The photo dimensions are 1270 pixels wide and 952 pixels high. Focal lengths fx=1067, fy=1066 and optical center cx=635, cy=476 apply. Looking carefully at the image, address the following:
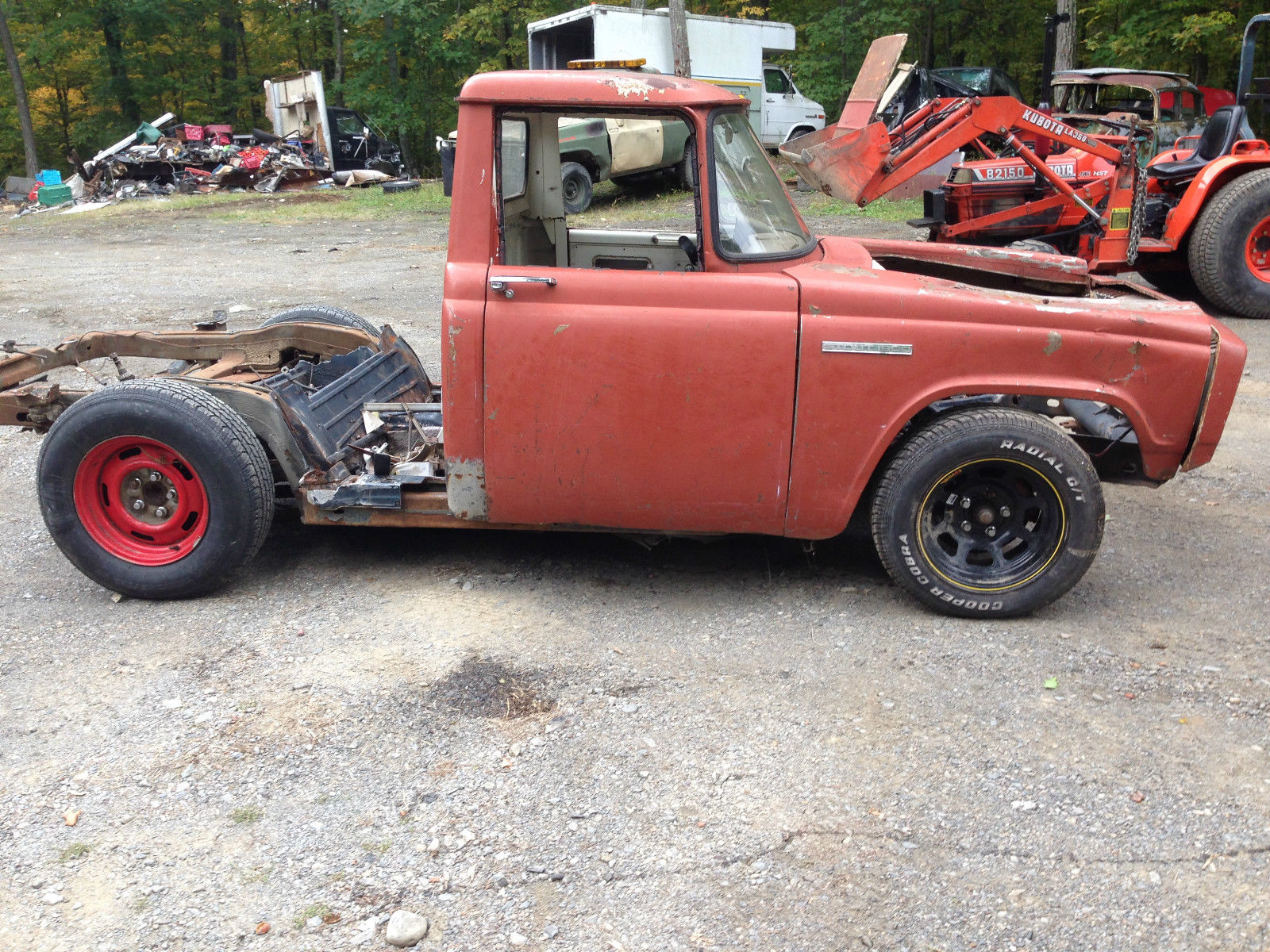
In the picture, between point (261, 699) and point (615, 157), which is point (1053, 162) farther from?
point (261, 699)

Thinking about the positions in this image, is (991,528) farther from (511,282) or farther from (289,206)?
(289,206)

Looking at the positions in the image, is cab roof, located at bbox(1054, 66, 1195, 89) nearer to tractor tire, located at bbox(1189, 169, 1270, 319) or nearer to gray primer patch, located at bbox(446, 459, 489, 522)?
tractor tire, located at bbox(1189, 169, 1270, 319)

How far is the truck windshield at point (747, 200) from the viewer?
413 cm

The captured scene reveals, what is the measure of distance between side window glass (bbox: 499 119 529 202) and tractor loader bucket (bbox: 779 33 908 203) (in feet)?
19.4

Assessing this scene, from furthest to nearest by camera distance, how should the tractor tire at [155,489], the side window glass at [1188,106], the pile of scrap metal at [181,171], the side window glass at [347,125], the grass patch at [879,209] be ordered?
the side window glass at [347,125]
the pile of scrap metal at [181,171]
the grass patch at [879,209]
the side window glass at [1188,106]
the tractor tire at [155,489]

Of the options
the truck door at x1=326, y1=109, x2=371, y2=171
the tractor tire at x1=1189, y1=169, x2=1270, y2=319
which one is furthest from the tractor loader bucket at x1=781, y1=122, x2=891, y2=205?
the truck door at x1=326, y1=109, x2=371, y2=171

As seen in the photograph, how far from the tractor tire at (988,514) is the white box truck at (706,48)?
1589 centimetres

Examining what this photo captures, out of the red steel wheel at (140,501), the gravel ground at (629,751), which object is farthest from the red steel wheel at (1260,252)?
the red steel wheel at (140,501)

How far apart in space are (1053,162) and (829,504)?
784 cm

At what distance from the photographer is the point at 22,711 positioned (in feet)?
12.2

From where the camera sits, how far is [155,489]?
4492 mm

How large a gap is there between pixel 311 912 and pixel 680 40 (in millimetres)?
19423

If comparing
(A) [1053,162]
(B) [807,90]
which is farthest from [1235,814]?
(B) [807,90]

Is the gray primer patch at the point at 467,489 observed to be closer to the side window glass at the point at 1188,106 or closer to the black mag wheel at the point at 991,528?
the black mag wheel at the point at 991,528
